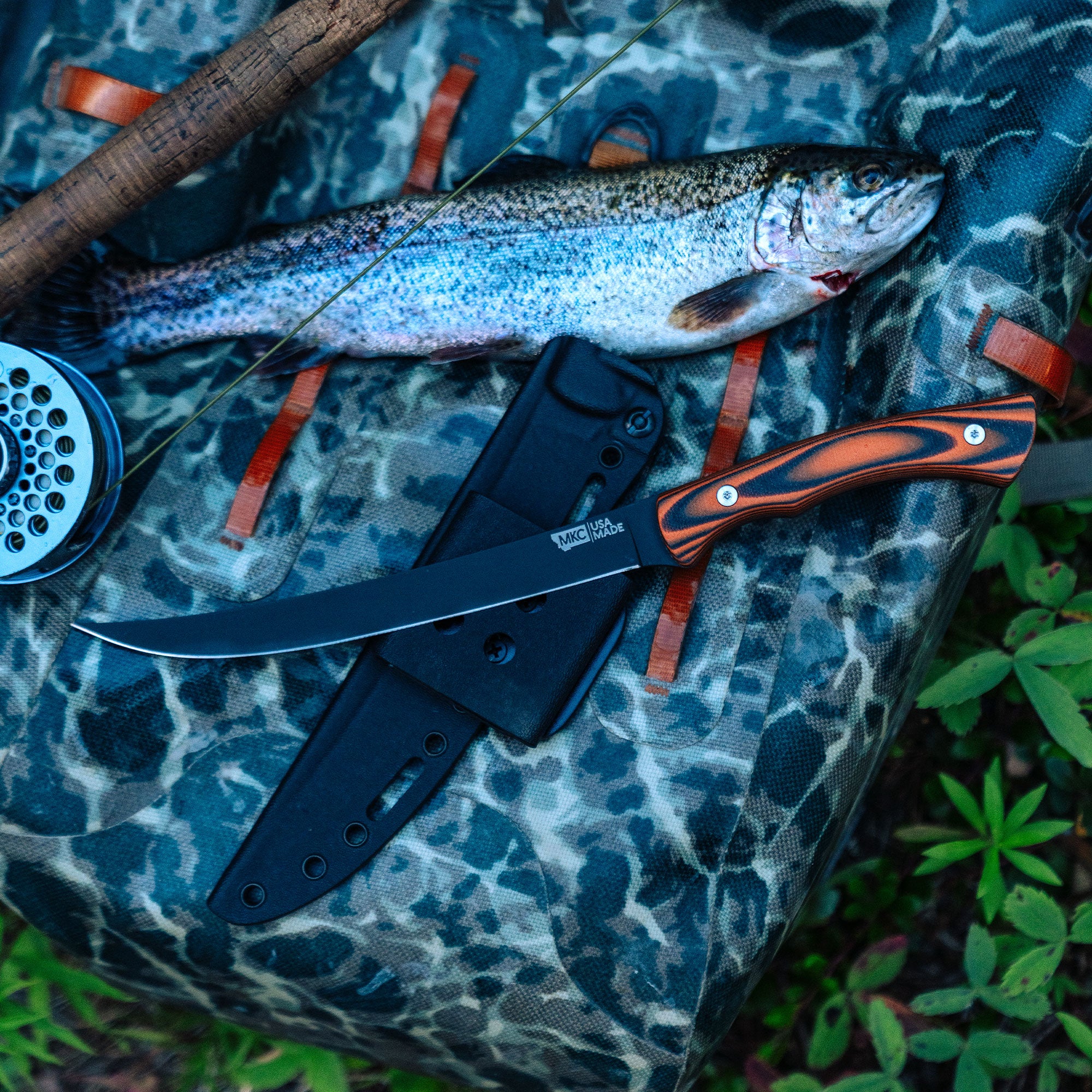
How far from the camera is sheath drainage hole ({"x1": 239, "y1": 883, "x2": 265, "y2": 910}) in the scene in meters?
2.27

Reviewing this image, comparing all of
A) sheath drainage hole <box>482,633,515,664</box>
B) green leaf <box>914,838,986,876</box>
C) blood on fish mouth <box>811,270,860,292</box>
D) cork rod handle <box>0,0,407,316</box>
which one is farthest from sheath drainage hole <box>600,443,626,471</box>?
green leaf <box>914,838,986,876</box>

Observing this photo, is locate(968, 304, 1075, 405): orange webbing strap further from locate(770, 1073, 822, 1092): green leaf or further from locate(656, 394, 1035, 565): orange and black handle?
locate(770, 1073, 822, 1092): green leaf

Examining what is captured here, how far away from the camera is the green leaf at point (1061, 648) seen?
8.13 ft

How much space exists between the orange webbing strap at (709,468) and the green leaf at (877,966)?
1.16 meters

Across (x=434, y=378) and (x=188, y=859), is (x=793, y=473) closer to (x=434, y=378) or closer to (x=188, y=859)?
(x=434, y=378)

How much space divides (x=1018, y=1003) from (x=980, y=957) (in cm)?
15

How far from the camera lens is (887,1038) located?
8.52ft

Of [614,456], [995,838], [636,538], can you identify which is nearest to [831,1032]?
[995,838]

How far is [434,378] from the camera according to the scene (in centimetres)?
253

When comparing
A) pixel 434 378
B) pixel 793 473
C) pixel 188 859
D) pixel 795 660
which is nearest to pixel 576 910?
pixel 795 660

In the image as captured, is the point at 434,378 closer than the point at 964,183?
Answer: No

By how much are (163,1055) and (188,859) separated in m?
1.03

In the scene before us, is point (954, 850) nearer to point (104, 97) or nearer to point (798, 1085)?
point (798, 1085)

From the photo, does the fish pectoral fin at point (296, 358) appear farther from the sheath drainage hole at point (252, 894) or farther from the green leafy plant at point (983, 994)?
the green leafy plant at point (983, 994)
